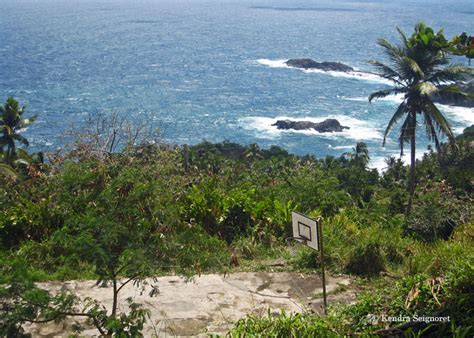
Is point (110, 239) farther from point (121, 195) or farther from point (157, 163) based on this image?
point (157, 163)

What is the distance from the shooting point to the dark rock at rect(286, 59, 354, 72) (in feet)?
321

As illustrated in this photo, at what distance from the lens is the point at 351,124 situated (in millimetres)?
64875

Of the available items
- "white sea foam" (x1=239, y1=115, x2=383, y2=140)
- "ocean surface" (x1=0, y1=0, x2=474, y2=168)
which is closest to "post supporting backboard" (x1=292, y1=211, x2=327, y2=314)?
"ocean surface" (x1=0, y1=0, x2=474, y2=168)

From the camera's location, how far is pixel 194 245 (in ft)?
29.2

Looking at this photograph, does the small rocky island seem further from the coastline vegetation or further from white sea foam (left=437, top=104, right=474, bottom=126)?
the coastline vegetation

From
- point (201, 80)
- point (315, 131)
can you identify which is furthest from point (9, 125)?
point (201, 80)

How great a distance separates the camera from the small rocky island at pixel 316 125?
62500 mm

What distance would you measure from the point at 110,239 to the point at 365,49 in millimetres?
118529

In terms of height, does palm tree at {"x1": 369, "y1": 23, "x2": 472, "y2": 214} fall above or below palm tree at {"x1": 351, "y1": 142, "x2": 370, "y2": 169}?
above

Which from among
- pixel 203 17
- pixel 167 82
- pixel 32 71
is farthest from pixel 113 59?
pixel 203 17

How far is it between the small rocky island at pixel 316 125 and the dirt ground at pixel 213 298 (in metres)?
54.8

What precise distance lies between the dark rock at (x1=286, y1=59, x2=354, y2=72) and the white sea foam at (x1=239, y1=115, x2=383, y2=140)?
32478 mm

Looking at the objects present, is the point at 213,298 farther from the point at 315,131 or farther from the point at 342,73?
the point at 342,73

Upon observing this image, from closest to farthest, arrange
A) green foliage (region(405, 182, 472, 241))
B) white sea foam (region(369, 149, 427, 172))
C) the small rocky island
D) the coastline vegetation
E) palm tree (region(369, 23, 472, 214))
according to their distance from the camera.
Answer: the coastline vegetation, green foliage (region(405, 182, 472, 241)), palm tree (region(369, 23, 472, 214)), white sea foam (region(369, 149, 427, 172)), the small rocky island
